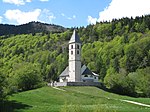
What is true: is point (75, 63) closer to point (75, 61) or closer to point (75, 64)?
point (75, 64)

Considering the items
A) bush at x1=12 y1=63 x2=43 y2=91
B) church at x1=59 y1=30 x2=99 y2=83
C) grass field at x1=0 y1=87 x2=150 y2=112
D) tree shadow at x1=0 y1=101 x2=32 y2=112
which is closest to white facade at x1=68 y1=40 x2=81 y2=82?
church at x1=59 y1=30 x2=99 y2=83

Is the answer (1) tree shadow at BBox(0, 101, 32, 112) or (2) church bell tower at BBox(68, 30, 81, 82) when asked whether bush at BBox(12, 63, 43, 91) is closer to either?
(2) church bell tower at BBox(68, 30, 81, 82)

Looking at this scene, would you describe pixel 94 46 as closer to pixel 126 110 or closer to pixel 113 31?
pixel 113 31

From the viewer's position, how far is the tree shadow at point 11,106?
47.8m

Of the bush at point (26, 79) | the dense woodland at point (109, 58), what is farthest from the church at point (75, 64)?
the bush at point (26, 79)

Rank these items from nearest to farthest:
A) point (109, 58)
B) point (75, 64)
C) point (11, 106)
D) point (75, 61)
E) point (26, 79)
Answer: point (11, 106), point (26, 79), point (75, 64), point (75, 61), point (109, 58)

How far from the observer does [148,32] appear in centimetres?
17075

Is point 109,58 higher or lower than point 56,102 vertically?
higher

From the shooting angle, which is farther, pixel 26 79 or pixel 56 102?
pixel 26 79

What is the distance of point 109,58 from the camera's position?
152m

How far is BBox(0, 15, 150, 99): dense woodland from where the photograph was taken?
261ft

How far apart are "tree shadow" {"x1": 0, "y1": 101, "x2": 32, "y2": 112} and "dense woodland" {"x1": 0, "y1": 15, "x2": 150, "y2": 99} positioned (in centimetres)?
2247

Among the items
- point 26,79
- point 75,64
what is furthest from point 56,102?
point 75,64

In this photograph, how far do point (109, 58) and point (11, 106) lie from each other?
343 feet
